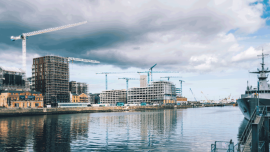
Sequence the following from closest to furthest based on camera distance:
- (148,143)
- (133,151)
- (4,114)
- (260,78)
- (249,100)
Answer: (133,151), (148,143), (249,100), (260,78), (4,114)

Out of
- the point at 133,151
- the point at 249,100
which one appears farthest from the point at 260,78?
the point at 133,151

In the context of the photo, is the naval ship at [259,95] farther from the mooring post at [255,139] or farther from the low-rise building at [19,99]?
the low-rise building at [19,99]

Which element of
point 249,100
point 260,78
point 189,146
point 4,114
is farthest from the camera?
point 4,114

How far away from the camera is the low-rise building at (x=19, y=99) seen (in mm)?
161750

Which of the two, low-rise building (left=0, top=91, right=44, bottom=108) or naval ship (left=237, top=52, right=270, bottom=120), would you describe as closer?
naval ship (left=237, top=52, right=270, bottom=120)

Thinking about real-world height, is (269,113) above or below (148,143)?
above

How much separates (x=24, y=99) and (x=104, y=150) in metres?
155

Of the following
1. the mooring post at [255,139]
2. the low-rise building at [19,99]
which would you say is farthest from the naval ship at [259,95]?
the low-rise building at [19,99]

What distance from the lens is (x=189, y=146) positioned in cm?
4162

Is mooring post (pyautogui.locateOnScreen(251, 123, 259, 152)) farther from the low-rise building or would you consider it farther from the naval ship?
the low-rise building

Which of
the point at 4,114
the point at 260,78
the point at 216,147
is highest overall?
the point at 260,78

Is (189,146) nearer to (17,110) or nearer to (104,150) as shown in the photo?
(104,150)

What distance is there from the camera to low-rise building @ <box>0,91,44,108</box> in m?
162

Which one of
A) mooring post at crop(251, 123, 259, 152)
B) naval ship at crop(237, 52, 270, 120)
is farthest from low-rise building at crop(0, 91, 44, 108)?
mooring post at crop(251, 123, 259, 152)
